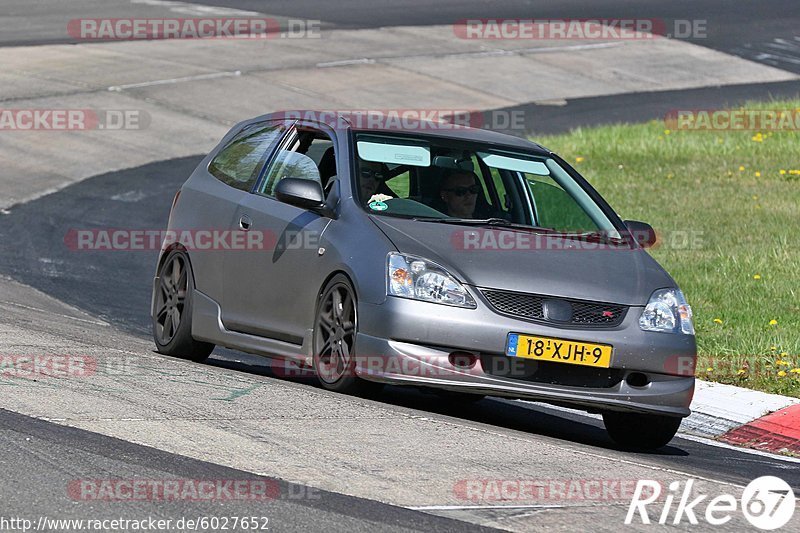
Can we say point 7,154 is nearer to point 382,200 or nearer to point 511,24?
point 382,200

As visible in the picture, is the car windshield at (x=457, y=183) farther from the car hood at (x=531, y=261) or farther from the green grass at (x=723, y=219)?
the green grass at (x=723, y=219)

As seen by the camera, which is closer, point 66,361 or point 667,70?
point 66,361

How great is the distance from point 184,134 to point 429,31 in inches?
433

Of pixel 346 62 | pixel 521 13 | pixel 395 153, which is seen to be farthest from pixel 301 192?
pixel 521 13

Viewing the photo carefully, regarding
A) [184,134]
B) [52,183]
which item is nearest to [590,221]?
[52,183]

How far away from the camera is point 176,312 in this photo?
1057 centimetres

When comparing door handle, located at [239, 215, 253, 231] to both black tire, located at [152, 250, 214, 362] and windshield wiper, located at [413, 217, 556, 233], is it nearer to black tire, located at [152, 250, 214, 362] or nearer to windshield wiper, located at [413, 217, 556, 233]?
black tire, located at [152, 250, 214, 362]

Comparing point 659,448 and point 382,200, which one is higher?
point 382,200

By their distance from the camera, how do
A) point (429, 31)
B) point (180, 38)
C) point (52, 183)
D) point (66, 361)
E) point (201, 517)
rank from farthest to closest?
point (429, 31)
point (180, 38)
point (52, 183)
point (66, 361)
point (201, 517)

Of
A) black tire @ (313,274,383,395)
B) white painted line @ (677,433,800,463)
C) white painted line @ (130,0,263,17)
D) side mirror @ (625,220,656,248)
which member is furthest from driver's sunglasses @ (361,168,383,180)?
white painted line @ (130,0,263,17)

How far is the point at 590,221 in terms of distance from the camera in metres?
9.80

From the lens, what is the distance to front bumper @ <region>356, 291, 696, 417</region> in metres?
8.27

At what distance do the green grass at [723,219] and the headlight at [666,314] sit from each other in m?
2.12

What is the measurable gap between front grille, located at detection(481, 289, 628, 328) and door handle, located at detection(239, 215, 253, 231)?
2.02 metres
